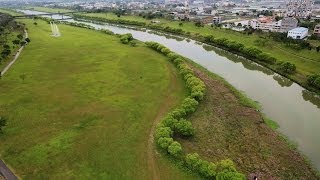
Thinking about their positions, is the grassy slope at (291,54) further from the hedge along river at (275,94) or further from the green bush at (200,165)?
the green bush at (200,165)

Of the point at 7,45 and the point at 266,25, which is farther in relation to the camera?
the point at 266,25

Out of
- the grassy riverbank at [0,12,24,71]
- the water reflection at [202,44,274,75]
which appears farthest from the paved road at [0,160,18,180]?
the water reflection at [202,44,274,75]

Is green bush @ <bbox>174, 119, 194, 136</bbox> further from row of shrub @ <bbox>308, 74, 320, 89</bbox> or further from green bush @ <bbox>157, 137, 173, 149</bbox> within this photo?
row of shrub @ <bbox>308, 74, 320, 89</bbox>

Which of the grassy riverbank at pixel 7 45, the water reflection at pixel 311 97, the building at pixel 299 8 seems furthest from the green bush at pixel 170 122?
the building at pixel 299 8

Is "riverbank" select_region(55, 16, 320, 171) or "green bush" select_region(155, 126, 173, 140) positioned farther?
"riverbank" select_region(55, 16, 320, 171)

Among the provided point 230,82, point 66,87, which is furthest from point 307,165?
point 66,87

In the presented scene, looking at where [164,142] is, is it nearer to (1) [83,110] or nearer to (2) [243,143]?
(2) [243,143]

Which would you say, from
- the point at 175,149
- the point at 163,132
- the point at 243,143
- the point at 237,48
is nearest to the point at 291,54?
the point at 237,48
